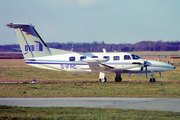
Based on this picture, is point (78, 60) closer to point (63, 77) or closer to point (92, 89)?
point (92, 89)

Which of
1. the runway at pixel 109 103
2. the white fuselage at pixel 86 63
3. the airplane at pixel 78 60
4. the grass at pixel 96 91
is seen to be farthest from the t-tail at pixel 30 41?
the runway at pixel 109 103

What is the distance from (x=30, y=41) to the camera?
2608 centimetres

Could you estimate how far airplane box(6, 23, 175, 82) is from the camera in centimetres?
2495

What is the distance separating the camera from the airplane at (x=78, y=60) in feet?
81.9

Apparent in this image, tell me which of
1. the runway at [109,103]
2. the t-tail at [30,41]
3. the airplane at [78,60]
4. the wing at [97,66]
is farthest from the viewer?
the t-tail at [30,41]

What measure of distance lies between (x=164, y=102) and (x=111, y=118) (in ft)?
15.5

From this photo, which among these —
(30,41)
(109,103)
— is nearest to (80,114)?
(109,103)

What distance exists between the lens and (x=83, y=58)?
→ 25.6m

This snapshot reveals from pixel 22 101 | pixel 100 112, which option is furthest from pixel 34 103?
pixel 100 112

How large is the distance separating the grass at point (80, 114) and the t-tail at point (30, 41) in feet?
45.5

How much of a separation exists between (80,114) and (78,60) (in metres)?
14.5

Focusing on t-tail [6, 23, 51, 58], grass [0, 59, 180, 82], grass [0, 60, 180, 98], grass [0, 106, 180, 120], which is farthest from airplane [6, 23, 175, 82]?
grass [0, 106, 180, 120]

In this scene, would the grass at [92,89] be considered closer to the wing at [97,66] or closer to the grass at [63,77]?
the wing at [97,66]

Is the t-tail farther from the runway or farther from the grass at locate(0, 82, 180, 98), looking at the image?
the runway
